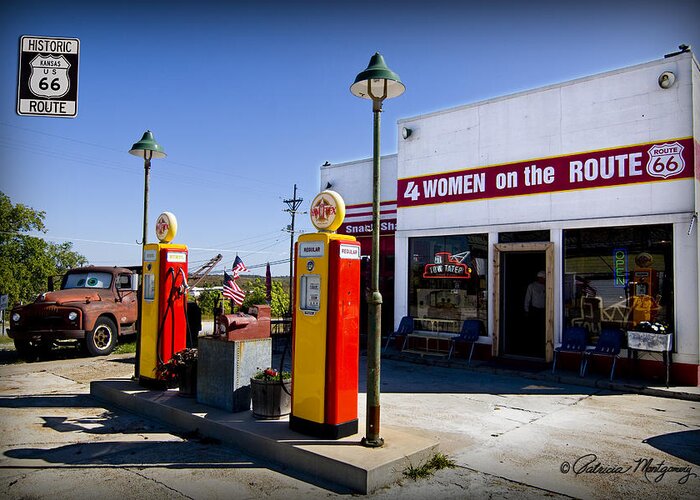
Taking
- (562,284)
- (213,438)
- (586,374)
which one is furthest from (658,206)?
(213,438)

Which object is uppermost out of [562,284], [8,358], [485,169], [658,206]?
[485,169]

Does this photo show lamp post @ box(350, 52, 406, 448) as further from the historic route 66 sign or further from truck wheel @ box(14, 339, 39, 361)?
truck wheel @ box(14, 339, 39, 361)

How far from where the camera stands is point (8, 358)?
13.0 metres

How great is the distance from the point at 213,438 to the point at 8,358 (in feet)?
31.2

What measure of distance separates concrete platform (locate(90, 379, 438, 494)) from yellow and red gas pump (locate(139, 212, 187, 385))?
0.95 m

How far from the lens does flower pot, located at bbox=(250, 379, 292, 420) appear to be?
21.4ft

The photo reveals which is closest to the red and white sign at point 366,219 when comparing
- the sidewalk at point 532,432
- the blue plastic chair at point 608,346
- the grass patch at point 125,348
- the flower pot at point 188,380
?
the sidewalk at point 532,432

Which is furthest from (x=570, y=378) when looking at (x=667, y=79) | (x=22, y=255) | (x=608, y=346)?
(x=22, y=255)

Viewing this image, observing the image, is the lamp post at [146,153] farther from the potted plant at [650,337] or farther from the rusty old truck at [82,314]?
the potted plant at [650,337]

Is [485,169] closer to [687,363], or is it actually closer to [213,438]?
[687,363]

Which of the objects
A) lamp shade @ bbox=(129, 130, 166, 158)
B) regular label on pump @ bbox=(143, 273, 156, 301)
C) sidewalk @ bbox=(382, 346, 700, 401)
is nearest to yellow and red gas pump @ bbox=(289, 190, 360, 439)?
regular label on pump @ bbox=(143, 273, 156, 301)

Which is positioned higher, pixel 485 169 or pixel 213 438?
pixel 485 169

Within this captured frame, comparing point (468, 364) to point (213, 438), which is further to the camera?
point (468, 364)

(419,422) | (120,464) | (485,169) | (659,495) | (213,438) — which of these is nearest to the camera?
(659,495)
